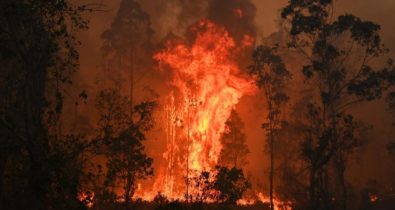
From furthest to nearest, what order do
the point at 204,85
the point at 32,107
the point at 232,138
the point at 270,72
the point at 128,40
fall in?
the point at 232,138, the point at 204,85, the point at 128,40, the point at 270,72, the point at 32,107

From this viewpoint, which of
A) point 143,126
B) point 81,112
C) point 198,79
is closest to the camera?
point 143,126

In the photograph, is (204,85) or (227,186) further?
(204,85)

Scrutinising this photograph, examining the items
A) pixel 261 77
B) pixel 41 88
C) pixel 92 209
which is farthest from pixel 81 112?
pixel 41 88

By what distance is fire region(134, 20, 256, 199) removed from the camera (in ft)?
188

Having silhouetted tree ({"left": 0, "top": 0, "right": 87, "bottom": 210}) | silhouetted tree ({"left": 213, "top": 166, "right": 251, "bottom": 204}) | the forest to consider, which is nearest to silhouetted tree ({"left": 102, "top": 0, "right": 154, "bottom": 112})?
the forest

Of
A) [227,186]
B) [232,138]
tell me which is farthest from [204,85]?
[227,186]

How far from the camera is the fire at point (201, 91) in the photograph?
5728cm

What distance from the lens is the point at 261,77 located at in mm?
48094

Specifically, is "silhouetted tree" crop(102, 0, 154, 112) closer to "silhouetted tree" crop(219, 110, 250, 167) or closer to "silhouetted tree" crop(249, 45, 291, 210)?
"silhouetted tree" crop(219, 110, 250, 167)

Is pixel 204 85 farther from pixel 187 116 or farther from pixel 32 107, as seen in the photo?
pixel 32 107

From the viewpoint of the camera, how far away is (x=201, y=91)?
191ft

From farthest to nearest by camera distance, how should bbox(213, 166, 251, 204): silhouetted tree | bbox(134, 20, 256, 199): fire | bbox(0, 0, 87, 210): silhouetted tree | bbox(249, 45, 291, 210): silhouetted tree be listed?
bbox(134, 20, 256, 199): fire
bbox(249, 45, 291, 210): silhouetted tree
bbox(213, 166, 251, 204): silhouetted tree
bbox(0, 0, 87, 210): silhouetted tree

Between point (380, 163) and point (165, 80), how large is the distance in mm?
52632

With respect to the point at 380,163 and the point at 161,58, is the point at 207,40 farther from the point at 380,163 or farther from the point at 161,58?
the point at 380,163
